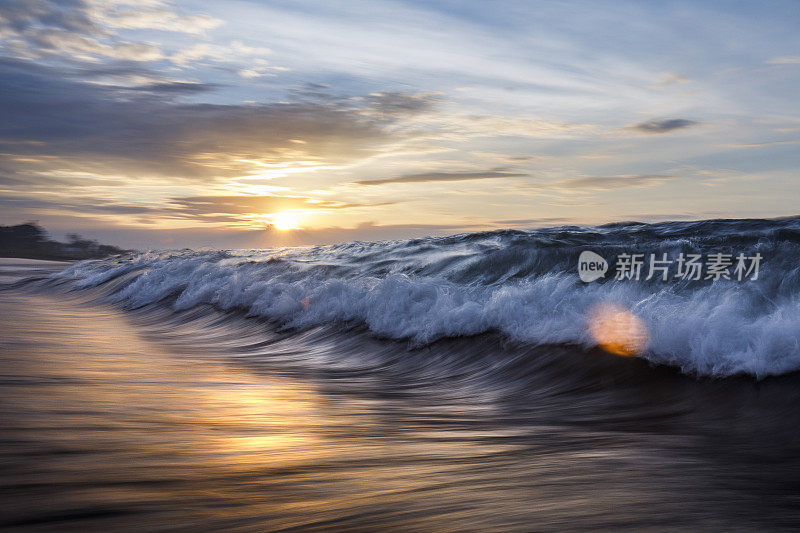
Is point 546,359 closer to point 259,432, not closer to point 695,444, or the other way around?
point 695,444

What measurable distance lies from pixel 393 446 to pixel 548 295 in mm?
3933

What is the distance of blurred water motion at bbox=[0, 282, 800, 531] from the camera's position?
7.77 feet

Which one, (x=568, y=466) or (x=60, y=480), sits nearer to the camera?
(x=60, y=480)

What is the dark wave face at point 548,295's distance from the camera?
4.97 meters

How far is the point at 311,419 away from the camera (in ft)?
13.8

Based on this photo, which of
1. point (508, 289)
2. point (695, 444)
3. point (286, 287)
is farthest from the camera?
point (286, 287)

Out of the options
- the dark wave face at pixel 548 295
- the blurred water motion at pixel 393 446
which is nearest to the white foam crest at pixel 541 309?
the dark wave face at pixel 548 295

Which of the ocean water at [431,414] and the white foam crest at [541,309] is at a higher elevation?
the white foam crest at [541,309]

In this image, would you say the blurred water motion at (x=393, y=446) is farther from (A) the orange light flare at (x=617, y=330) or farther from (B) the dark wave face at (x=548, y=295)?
(B) the dark wave face at (x=548, y=295)

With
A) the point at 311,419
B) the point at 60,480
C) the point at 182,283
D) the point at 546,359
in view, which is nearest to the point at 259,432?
the point at 311,419

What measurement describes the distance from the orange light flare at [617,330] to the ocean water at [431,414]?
0.8 inches

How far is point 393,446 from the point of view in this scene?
347 centimetres

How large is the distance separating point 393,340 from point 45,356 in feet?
11.7

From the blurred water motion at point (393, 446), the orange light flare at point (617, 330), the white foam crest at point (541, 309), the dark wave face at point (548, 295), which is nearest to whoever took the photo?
the blurred water motion at point (393, 446)
